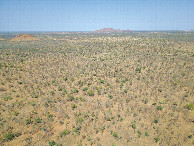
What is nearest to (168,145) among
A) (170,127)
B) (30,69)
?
(170,127)

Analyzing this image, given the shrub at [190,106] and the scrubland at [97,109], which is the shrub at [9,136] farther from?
the shrub at [190,106]

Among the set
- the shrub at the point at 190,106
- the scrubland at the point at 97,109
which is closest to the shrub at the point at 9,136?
the scrubland at the point at 97,109

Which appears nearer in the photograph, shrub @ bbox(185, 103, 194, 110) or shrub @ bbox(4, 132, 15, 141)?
shrub @ bbox(4, 132, 15, 141)

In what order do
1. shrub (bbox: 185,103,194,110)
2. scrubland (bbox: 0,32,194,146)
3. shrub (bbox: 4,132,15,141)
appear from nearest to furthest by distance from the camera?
shrub (bbox: 4,132,15,141) < scrubland (bbox: 0,32,194,146) < shrub (bbox: 185,103,194,110)

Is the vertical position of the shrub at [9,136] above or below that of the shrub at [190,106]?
below

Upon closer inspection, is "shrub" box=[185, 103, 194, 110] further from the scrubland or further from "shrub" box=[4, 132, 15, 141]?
"shrub" box=[4, 132, 15, 141]

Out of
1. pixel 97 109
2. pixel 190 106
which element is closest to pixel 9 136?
pixel 97 109

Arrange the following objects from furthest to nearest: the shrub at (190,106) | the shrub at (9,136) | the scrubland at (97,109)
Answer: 1. the shrub at (190,106)
2. the scrubland at (97,109)
3. the shrub at (9,136)

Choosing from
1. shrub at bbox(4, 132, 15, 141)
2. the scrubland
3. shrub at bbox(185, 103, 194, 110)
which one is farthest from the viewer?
shrub at bbox(185, 103, 194, 110)

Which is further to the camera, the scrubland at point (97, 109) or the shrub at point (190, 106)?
the shrub at point (190, 106)

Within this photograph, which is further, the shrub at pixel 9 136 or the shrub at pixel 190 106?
Result: the shrub at pixel 190 106

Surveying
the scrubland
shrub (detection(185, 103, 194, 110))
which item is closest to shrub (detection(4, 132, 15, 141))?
the scrubland

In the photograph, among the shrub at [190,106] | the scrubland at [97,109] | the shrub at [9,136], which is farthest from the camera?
the shrub at [190,106]
